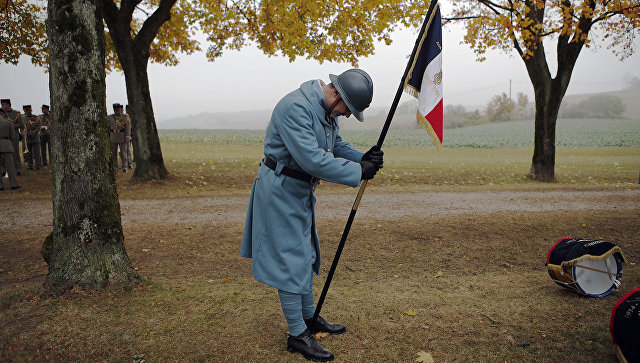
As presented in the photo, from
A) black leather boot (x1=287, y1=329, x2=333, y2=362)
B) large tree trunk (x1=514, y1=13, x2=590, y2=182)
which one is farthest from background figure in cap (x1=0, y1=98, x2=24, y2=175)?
large tree trunk (x1=514, y1=13, x2=590, y2=182)

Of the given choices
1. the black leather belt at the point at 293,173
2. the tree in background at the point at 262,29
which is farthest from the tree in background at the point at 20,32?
the black leather belt at the point at 293,173

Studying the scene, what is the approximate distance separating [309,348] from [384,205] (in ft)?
21.6

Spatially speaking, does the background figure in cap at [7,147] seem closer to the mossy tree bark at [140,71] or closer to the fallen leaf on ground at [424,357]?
the mossy tree bark at [140,71]

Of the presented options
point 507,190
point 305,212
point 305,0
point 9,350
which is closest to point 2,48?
point 305,0

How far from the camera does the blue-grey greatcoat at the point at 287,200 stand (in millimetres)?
2943

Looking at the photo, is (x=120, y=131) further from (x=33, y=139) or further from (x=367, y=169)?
(x=367, y=169)

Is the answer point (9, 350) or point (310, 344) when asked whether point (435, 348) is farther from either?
point (9, 350)

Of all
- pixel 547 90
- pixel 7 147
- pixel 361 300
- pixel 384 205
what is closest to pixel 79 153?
pixel 361 300

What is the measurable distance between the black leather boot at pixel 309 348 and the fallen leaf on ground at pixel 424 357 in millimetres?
675

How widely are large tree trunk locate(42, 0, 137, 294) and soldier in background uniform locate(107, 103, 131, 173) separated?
11895 millimetres

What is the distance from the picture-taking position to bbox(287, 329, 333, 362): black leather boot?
10.5ft

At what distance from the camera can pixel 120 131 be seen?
15312mm

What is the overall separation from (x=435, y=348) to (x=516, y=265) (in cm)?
294

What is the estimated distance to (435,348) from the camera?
11.1ft
